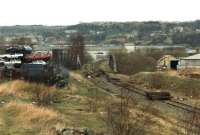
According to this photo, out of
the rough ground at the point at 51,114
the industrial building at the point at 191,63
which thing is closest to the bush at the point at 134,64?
the industrial building at the point at 191,63

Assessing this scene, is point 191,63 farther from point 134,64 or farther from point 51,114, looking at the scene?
point 51,114

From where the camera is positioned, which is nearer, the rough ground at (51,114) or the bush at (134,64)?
the rough ground at (51,114)

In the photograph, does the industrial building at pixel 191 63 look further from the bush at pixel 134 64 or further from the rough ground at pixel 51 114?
the rough ground at pixel 51 114

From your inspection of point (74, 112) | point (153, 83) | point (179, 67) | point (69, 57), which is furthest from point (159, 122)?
point (69, 57)

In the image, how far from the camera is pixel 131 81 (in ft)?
174

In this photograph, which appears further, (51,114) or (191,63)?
(191,63)

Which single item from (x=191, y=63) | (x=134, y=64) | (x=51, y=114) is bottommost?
(x=134, y=64)

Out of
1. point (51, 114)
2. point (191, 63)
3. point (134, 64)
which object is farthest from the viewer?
point (134, 64)

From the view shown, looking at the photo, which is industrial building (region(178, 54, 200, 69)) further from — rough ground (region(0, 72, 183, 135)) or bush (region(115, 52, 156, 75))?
rough ground (region(0, 72, 183, 135))

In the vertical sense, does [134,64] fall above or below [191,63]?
below

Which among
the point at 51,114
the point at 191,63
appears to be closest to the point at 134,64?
the point at 191,63

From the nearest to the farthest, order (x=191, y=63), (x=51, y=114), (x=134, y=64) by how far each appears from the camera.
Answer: (x=51, y=114)
(x=191, y=63)
(x=134, y=64)

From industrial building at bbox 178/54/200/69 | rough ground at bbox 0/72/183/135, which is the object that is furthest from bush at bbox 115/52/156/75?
rough ground at bbox 0/72/183/135

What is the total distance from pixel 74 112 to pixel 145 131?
17.9 ft
